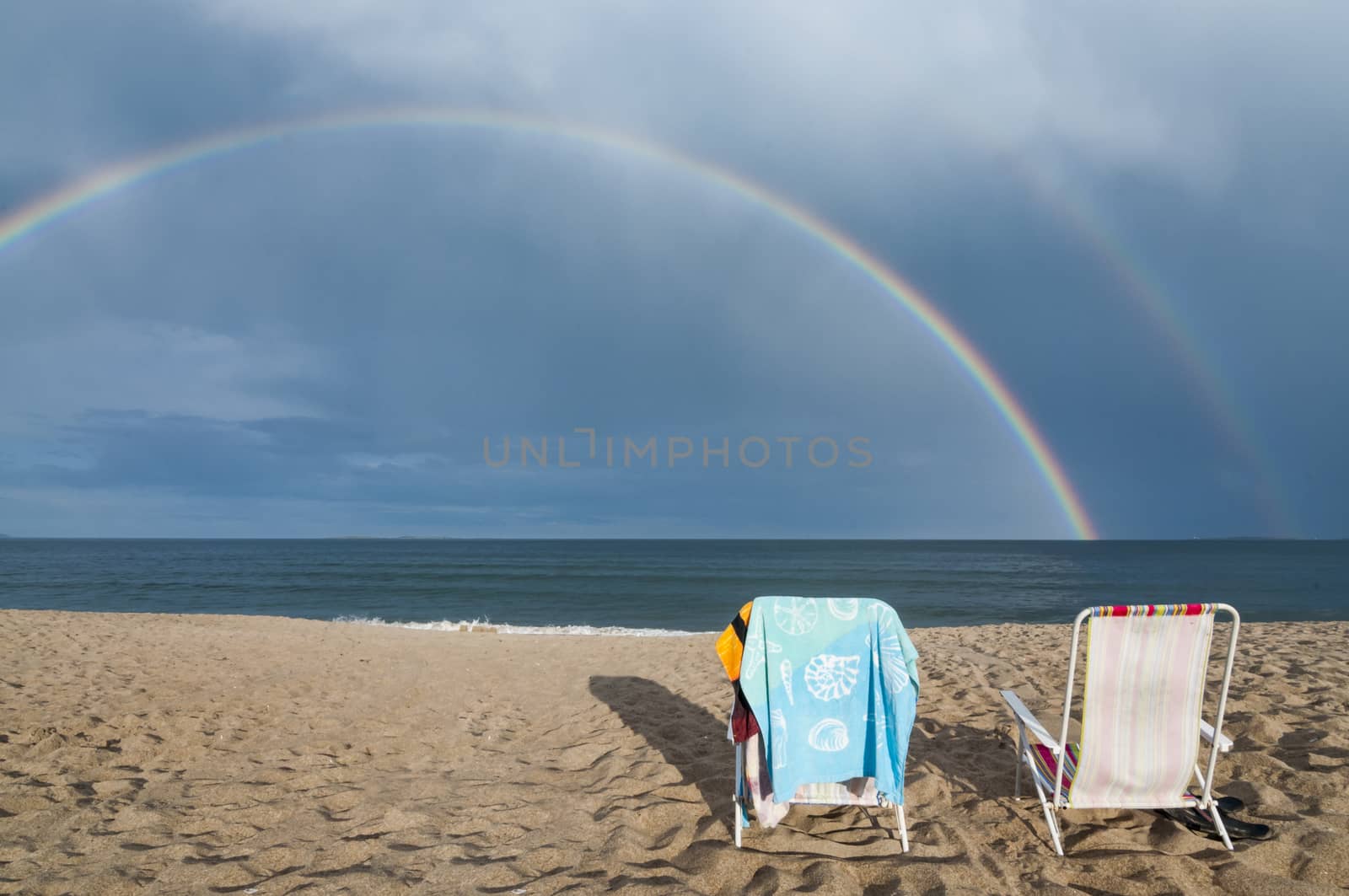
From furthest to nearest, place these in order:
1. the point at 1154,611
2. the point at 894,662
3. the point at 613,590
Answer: the point at 613,590
the point at 894,662
the point at 1154,611

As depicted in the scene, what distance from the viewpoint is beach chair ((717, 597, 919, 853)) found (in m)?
3.29

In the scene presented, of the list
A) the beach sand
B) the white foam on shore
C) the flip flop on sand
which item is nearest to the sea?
the white foam on shore

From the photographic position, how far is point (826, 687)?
3346 millimetres

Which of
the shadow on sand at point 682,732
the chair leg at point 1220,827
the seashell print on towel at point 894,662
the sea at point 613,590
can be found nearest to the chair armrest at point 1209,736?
the chair leg at point 1220,827

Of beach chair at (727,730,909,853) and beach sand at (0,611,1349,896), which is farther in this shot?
beach chair at (727,730,909,853)

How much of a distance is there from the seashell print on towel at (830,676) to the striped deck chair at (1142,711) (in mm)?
919

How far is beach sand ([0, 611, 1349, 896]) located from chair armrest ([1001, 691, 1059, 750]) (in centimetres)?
44

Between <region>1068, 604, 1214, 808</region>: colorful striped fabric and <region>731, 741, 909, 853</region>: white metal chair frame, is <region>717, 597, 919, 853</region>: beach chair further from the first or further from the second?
<region>1068, 604, 1214, 808</region>: colorful striped fabric

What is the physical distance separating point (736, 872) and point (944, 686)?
14.0ft

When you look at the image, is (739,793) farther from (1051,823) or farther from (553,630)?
(553,630)

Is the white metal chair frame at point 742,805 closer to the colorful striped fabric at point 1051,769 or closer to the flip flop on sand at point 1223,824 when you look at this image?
the colorful striped fabric at point 1051,769

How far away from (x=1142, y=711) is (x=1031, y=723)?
0.56 metres

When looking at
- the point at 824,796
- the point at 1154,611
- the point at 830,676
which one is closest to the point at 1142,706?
the point at 1154,611

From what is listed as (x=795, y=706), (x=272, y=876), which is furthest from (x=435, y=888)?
(x=795, y=706)
